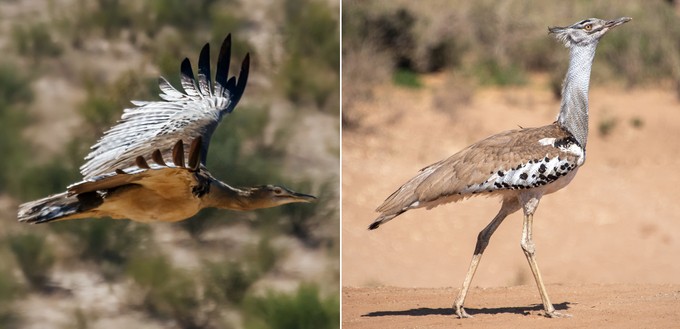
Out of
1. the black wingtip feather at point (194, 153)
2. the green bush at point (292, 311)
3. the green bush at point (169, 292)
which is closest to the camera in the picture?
the black wingtip feather at point (194, 153)

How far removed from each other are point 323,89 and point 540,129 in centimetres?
2210

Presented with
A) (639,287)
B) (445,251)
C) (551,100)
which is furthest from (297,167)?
(639,287)

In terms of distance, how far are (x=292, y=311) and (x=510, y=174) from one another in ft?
52.0

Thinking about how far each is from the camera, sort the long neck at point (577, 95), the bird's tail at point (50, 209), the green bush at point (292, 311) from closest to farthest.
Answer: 1. the bird's tail at point (50, 209)
2. the long neck at point (577, 95)
3. the green bush at point (292, 311)

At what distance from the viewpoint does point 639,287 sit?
341 inches

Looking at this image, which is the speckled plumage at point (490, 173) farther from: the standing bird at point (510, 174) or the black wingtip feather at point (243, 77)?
the black wingtip feather at point (243, 77)

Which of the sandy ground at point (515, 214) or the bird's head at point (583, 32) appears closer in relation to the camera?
the bird's head at point (583, 32)

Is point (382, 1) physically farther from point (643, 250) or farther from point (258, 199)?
point (258, 199)

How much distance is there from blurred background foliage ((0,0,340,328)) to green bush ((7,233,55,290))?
0.10 ft

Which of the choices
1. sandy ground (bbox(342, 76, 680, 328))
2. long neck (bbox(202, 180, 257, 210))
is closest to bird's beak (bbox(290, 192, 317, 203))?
long neck (bbox(202, 180, 257, 210))

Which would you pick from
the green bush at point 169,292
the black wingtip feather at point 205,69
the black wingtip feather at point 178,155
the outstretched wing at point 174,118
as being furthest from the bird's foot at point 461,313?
the green bush at point 169,292

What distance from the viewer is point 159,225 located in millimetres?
25250

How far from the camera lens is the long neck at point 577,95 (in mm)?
7859

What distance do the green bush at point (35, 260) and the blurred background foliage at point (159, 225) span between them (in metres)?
0.03
